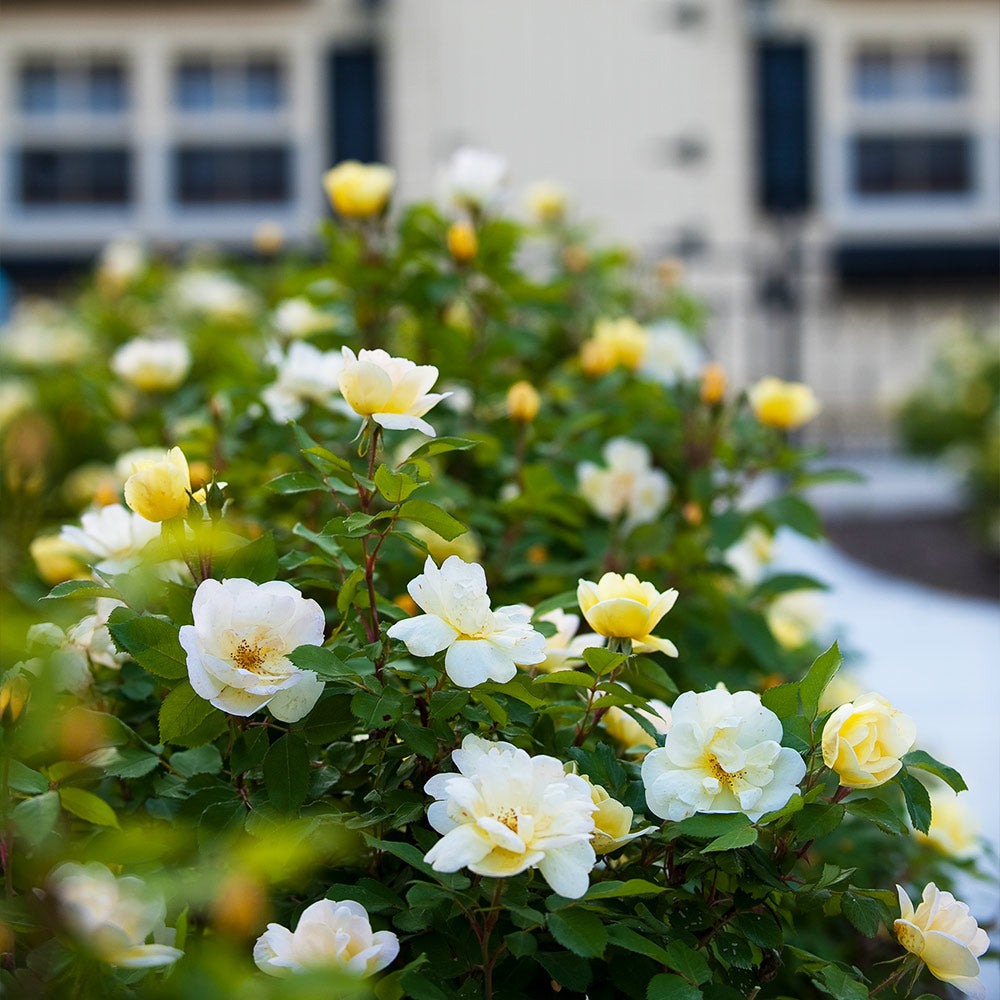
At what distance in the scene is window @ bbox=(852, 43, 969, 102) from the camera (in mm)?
10070

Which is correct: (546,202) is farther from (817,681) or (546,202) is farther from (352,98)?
(352,98)

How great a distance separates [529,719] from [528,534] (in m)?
0.57

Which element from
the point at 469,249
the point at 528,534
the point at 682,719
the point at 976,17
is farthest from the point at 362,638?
the point at 976,17

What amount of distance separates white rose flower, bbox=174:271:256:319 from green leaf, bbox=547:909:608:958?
2.19 metres

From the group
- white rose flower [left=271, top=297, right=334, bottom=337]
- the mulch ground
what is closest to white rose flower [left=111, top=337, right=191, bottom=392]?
white rose flower [left=271, top=297, right=334, bottom=337]

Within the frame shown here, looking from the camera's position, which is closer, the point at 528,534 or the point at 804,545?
the point at 528,534

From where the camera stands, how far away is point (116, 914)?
670mm

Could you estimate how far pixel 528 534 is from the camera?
1409 mm

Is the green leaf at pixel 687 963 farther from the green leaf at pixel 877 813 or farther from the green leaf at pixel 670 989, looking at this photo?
the green leaf at pixel 877 813

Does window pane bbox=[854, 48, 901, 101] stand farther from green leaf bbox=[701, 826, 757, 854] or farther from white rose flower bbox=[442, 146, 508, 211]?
green leaf bbox=[701, 826, 757, 854]

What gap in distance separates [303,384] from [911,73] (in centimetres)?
1036

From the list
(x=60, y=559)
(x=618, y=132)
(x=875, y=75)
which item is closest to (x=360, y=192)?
(x=60, y=559)

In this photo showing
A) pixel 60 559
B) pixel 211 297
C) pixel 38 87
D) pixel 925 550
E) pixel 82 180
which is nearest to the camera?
pixel 60 559

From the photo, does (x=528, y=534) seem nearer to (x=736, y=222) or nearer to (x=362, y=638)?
(x=362, y=638)
